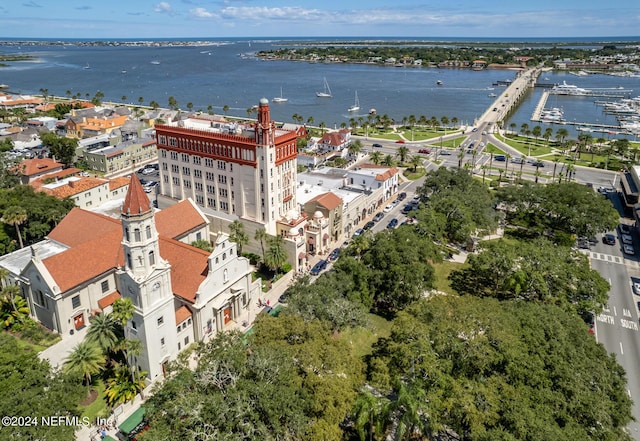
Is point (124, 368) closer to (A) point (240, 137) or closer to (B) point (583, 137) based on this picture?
(A) point (240, 137)

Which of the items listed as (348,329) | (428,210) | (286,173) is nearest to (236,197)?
(286,173)

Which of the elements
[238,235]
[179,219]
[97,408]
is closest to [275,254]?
[238,235]

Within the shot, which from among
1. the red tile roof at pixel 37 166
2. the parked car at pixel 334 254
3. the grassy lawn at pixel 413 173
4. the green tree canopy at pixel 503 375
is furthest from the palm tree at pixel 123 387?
the grassy lawn at pixel 413 173

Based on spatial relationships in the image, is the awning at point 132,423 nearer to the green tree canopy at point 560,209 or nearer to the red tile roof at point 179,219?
the red tile roof at point 179,219

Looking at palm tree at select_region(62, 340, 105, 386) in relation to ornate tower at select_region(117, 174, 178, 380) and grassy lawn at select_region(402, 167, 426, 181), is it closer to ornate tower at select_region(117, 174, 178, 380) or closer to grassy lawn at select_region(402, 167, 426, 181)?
ornate tower at select_region(117, 174, 178, 380)

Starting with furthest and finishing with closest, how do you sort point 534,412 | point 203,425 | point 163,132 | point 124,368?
point 163,132, point 124,368, point 534,412, point 203,425
